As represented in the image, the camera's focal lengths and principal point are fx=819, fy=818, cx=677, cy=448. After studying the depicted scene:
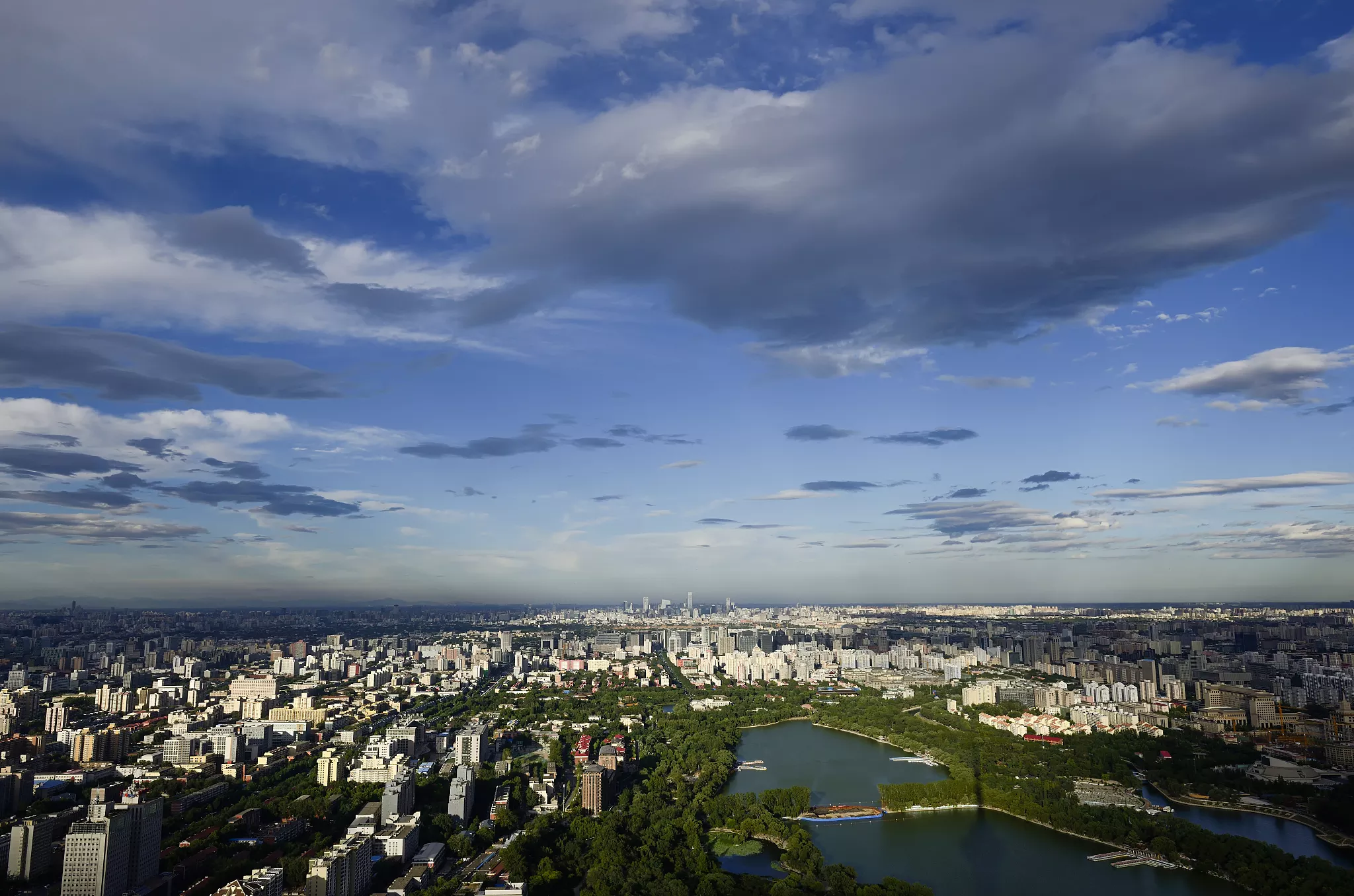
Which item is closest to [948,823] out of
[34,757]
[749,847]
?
[749,847]

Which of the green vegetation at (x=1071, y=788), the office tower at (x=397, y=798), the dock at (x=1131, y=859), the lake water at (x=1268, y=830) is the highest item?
the office tower at (x=397, y=798)

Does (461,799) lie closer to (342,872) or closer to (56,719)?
(342,872)

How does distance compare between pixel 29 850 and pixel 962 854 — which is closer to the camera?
pixel 29 850

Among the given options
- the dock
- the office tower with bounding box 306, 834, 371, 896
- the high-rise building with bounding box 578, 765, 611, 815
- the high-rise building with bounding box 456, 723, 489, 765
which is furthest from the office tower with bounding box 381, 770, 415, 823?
the dock

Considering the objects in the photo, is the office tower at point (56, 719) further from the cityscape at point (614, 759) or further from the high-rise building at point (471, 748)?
the high-rise building at point (471, 748)

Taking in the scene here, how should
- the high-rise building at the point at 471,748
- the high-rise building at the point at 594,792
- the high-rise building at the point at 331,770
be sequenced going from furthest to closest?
the high-rise building at the point at 471,748 → the high-rise building at the point at 331,770 → the high-rise building at the point at 594,792

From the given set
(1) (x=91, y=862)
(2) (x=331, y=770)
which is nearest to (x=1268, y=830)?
(2) (x=331, y=770)

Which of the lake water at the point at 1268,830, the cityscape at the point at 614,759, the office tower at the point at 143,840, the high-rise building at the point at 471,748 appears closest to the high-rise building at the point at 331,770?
the cityscape at the point at 614,759

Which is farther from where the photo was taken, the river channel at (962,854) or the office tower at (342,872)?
the river channel at (962,854)
